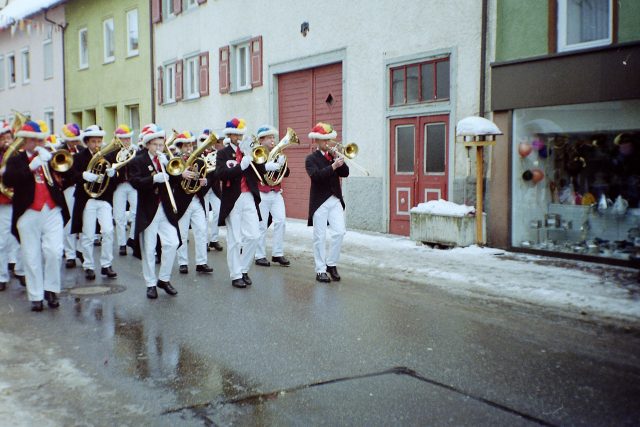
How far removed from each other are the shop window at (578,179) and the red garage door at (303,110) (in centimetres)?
549

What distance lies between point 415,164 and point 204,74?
946 cm

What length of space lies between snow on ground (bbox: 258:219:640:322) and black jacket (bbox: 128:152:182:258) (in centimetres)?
324

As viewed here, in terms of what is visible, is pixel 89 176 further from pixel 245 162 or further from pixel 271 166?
pixel 271 166

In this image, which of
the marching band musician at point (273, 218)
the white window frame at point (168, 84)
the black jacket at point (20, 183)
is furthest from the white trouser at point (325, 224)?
the white window frame at point (168, 84)

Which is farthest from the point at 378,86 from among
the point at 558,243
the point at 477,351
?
the point at 477,351

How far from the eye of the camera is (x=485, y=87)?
39.1 feet

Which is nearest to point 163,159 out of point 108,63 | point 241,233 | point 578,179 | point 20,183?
point 241,233

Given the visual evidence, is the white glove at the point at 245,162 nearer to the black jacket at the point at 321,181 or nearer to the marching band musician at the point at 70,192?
the black jacket at the point at 321,181

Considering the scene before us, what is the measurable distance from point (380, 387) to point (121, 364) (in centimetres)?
201

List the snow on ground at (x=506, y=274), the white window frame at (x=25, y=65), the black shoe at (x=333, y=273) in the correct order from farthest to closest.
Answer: the white window frame at (x=25, y=65), the black shoe at (x=333, y=273), the snow on ground at (x=506, y=274)

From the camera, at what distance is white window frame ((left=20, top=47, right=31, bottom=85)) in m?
32.9

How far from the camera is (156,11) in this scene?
23.1 meters

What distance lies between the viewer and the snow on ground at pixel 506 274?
24.8ft

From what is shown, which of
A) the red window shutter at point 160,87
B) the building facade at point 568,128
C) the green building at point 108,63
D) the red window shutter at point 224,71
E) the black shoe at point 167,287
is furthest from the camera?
the green building at point 108,63
